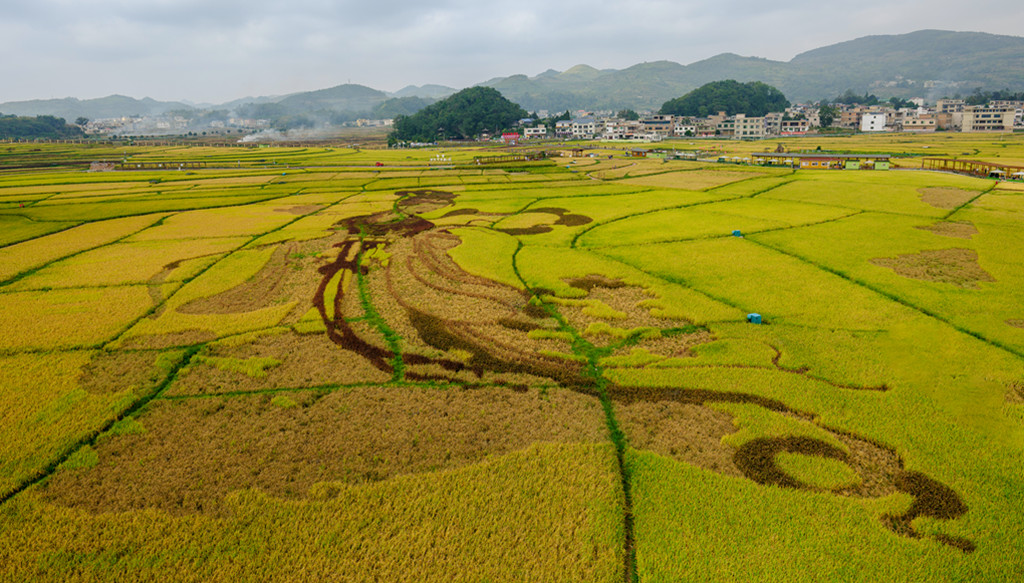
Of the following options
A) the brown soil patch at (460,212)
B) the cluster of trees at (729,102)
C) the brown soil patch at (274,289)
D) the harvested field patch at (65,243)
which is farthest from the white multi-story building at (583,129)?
the brown soil patch at (274,289)

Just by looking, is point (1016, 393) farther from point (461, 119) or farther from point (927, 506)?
point (461, 119)

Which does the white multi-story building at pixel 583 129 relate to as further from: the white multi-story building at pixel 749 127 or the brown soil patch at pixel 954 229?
the brown soil patch at pixel 954 229

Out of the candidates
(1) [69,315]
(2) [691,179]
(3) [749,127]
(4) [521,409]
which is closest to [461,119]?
(3) [749,127]

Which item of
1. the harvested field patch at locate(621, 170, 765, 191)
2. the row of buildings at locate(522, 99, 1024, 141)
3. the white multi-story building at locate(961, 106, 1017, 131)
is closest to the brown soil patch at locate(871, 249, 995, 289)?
the harvested field patch at locate(621, 170, 765, 191)

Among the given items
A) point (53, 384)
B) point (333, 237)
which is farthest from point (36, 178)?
point (53, 384)

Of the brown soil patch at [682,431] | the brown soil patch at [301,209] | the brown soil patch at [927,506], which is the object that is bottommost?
the brown soil patch at [927,506]

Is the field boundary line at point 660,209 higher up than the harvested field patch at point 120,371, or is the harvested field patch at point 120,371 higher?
the field boundary line at point 660,209

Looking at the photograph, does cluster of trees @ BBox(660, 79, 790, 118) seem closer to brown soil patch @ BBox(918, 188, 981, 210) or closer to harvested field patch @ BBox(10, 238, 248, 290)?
brown soil patch @ BBox(918, 188, 981, 210)

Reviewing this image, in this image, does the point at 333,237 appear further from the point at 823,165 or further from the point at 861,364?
the point at 823,165
